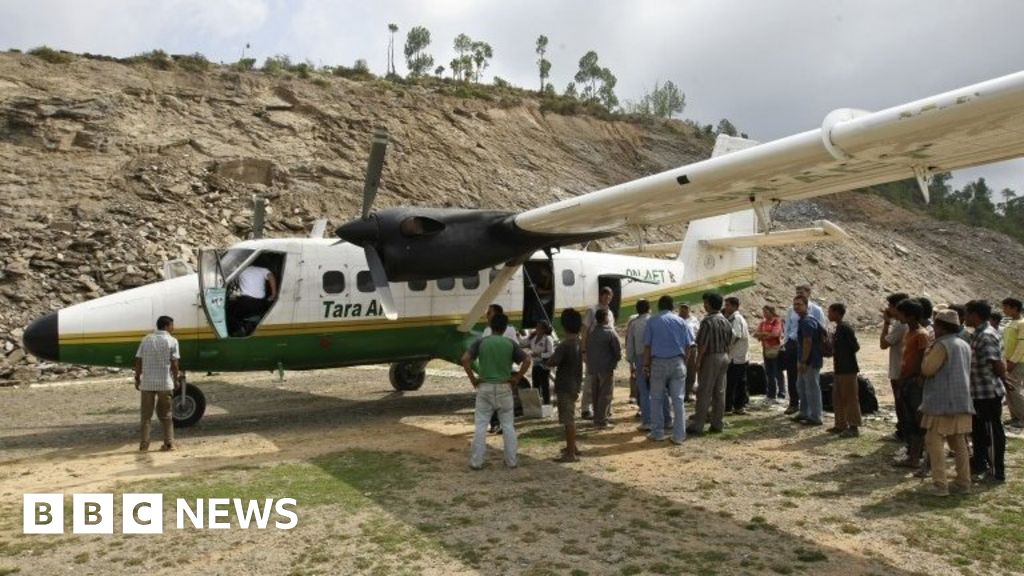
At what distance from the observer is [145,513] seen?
6863mm

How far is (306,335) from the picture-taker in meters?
12.2

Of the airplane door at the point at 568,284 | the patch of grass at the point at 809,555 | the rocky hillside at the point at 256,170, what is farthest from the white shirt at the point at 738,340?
the rocky hillside at the point at 256,170

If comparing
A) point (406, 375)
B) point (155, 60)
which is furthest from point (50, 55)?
point (406, 375)

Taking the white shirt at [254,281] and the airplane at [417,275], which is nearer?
the airplane at [417,275]

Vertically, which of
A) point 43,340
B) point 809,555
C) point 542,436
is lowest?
point 809,555

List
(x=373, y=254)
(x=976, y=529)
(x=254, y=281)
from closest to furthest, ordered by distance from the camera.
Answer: (x=976, y=529) → (x=373, y=254) → (x=254, y=281)

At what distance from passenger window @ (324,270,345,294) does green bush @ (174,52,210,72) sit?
24380 millimetres

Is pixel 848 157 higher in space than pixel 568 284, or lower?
higher

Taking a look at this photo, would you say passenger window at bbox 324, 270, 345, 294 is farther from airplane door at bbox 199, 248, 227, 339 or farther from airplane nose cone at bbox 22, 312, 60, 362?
airplane nose cone at bbox 22, 312, 60, 362

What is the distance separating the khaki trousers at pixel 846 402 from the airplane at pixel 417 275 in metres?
2.17

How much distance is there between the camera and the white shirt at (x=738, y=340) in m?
10.9

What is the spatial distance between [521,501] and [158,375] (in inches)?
207

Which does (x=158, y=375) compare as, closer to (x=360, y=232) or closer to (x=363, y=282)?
(x=360, y=232)

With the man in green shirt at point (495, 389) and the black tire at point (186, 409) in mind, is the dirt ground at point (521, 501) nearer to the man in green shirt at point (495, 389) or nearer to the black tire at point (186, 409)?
the black tire at point (186, 409)
